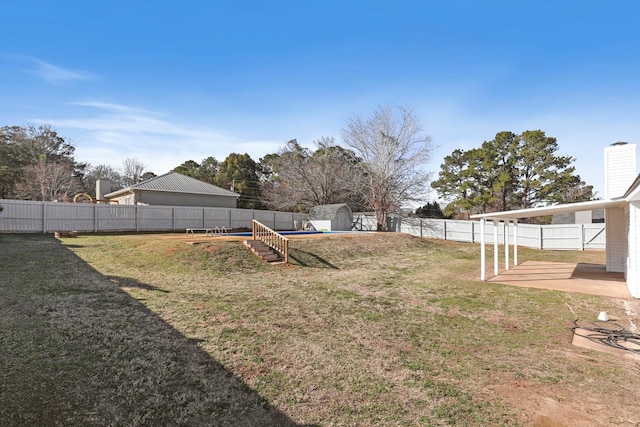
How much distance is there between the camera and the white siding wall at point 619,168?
35.2 feet

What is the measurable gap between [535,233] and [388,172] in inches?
486

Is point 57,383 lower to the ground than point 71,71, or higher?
lower

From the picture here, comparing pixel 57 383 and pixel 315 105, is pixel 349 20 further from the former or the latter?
pixel 57 383

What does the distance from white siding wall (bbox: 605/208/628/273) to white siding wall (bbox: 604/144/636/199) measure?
0.88 m

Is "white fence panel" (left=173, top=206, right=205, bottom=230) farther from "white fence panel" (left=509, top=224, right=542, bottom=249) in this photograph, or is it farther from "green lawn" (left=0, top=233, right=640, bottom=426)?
"white fence panel" (left=509, top=224, right=542, bottom=249)

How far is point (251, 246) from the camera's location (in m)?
13.1

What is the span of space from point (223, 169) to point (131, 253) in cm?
3265

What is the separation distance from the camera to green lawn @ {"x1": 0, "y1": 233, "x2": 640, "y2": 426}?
3.00 m

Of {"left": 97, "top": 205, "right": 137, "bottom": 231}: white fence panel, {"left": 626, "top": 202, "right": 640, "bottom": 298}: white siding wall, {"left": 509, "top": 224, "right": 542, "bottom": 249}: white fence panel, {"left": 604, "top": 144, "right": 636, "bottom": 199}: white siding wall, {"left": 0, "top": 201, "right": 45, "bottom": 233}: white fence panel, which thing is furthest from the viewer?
{"left": 509, "top": 224, "right": 542, "bottom": 249}: white fence panel

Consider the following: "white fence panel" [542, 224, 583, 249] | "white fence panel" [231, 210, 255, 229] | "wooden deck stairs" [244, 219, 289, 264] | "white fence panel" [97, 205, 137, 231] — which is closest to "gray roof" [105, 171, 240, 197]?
"white fence panel" [231, 210, 255, 229]

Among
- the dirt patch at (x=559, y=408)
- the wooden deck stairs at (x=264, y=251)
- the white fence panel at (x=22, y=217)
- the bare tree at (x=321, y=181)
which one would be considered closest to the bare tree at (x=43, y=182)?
the white fence panel at (x=22, y=217)

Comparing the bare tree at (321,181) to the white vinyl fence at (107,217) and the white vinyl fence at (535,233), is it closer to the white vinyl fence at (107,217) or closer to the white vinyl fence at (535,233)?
the white vinyl fence at (107,217)

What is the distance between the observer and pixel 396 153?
29.4 meters

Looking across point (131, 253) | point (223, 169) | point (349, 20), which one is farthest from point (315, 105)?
point (223, 169)
